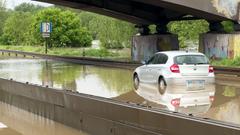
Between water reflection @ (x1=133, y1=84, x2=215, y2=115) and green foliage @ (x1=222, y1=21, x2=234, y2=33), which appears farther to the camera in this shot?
green foliage @ (x1=222, y1=21, x2=234, y2=33)

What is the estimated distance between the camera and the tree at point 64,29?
234 ft

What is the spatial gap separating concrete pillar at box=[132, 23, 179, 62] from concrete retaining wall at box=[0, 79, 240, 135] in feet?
82.0

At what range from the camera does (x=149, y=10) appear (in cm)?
4050

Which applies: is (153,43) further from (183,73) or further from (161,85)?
(183,73)

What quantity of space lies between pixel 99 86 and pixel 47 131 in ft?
20.3

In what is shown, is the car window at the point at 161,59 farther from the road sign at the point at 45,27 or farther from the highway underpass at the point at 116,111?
the road sign at the point at 45,27

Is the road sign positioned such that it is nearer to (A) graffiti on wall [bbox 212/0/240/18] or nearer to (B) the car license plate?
(A) graffiti on wall [bbox 212/0/240/18]

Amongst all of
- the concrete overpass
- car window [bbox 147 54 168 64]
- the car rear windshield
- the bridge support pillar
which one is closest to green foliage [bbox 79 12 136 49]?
the concrete overpass

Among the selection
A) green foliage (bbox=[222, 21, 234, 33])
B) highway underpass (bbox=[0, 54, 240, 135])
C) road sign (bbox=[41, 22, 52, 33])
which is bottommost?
highway underpass (bbox=[0, 54, 240, 135])

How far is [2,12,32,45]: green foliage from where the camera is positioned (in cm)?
9066

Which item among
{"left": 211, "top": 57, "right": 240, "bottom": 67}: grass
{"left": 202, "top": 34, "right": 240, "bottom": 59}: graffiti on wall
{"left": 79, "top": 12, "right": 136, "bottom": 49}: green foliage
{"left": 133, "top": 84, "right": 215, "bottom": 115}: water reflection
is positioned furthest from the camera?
{"left": 79, "top": 12, "right": 136, "bottom": 49}: green foliage

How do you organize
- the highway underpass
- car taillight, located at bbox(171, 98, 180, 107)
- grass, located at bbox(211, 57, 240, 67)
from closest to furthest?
the highway underpass, car taillight, located at bbox(171, 98, 180, 107), grass, located at bbox(211, 57, 240, 67)

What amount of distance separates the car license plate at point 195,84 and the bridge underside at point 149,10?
14698 millimetres

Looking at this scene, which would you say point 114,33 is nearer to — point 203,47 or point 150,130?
point 203,47
